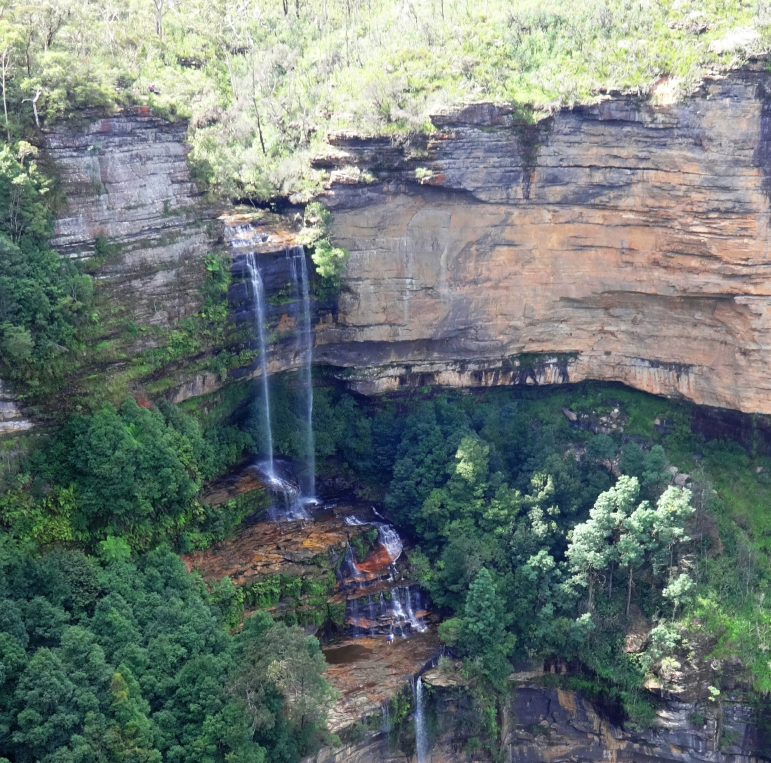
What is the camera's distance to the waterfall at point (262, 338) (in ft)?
96.6

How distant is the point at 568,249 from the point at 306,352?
378 inches

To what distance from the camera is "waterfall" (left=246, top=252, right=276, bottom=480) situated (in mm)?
29438

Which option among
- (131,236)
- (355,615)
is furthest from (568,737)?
(131,236)

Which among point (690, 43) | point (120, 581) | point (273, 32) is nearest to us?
point (120, 581)

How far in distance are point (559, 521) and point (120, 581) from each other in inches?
565

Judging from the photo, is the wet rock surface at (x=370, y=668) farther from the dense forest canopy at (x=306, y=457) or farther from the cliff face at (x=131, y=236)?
the cliff face at (x=131, y=236)

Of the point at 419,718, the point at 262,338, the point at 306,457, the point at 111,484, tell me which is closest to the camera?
the point at 111,484

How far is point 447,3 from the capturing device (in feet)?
123

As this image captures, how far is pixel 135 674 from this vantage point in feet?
71.6

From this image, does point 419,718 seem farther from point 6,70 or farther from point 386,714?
point 6,70

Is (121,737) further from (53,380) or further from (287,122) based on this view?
(287,122)

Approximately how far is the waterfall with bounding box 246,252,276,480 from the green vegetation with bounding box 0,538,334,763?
849cm

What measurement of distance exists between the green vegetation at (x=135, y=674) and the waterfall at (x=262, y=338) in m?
8.49

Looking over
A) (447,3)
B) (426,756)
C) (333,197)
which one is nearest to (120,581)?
(426,756)
